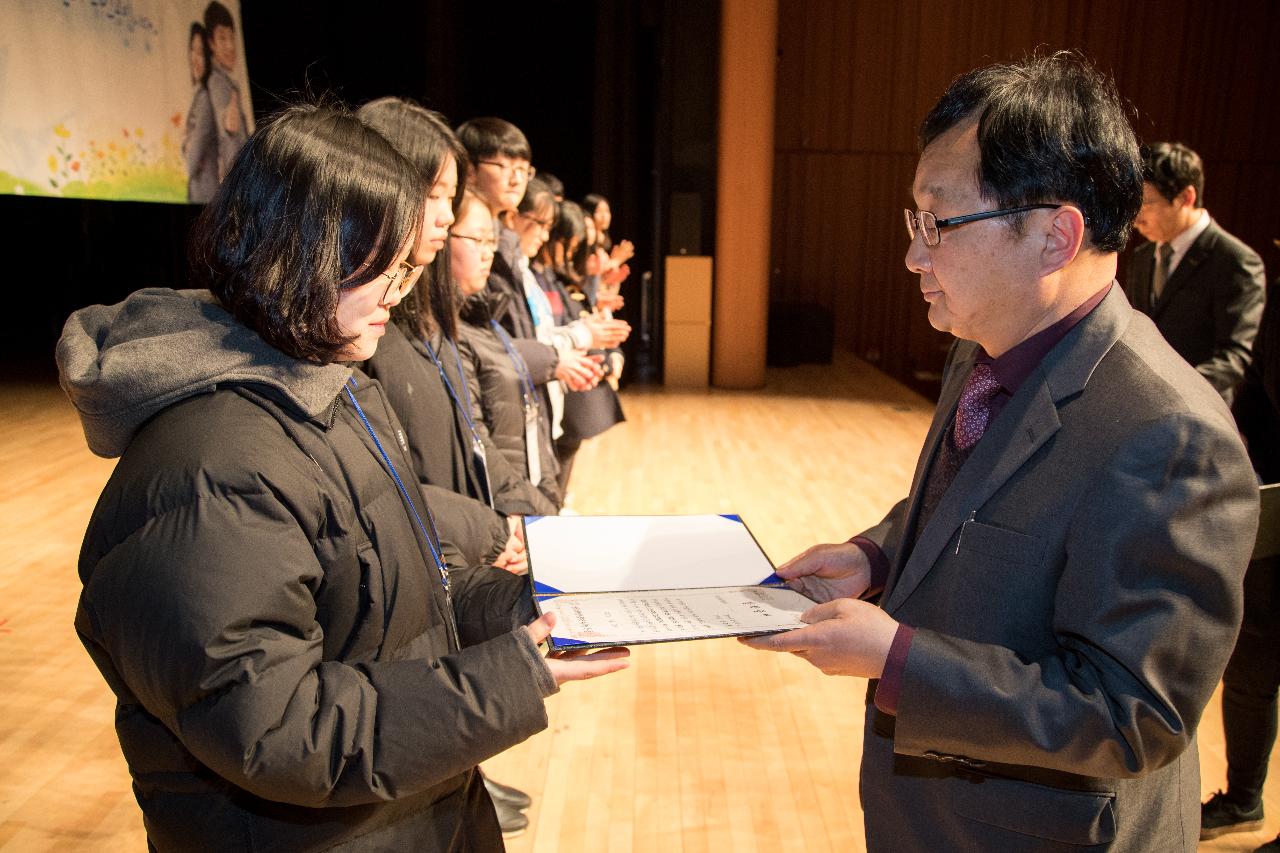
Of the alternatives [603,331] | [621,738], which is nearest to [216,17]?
[603,331]

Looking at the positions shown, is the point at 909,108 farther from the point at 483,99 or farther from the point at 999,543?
the point at 999,543

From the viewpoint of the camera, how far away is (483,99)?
9070mm

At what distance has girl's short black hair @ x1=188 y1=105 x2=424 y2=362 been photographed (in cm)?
97

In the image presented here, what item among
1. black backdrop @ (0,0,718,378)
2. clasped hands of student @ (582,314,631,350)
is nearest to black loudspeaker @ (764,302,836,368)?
black backdrop @ (0,0,718,378)

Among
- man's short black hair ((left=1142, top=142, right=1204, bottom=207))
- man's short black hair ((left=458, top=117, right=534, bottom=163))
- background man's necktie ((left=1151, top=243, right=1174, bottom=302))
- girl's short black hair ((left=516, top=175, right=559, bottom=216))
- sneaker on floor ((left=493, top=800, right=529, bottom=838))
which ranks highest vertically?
man's short black hair ((left=458, top=117, right=534, bottom=163))

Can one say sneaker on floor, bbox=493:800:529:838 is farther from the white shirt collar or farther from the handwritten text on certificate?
the white shirt collar

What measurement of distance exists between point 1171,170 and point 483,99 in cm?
729

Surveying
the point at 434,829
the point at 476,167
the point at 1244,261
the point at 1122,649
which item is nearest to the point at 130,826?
the point at 434,829

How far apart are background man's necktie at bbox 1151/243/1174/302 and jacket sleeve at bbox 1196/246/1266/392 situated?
20 cm

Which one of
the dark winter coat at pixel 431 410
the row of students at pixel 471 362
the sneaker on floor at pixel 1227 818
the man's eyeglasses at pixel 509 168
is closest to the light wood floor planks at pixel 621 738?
the sneaker on floor at pixel 1227 818

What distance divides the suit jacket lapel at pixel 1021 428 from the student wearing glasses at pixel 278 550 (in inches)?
15.3

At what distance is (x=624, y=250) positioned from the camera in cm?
631

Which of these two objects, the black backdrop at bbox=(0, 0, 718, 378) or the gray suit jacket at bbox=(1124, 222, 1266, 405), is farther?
the black backdrop at bbox=(0, 0, 718, 378)

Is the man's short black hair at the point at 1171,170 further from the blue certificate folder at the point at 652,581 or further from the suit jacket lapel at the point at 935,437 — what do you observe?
the blue certificate folder at the point at 652,581
